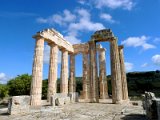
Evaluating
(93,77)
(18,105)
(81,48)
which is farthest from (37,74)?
(81,48)

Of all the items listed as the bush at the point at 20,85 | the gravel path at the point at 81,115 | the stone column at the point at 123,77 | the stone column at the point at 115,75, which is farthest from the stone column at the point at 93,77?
the bush at the point at 20,85

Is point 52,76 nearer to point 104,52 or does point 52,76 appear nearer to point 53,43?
point 53,43

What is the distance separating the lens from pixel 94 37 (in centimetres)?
2680

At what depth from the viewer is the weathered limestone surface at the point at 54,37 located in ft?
83.1

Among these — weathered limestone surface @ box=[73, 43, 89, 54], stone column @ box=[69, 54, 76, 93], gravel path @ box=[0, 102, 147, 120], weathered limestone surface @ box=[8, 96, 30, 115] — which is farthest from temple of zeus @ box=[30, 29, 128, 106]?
gravel path @ box=[0, 102, 147, 120]

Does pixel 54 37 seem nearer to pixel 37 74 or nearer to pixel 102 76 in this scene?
pixel 37 74

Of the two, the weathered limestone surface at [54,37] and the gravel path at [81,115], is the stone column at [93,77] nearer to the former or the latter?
the weathered limestone surface at [54,37]

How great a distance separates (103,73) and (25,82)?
878 inches

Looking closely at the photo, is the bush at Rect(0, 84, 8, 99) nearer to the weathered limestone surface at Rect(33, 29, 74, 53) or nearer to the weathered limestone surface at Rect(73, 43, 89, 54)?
the weathered limestone surface at Rect(73, 43, 89, 54)

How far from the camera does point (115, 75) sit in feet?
81.1

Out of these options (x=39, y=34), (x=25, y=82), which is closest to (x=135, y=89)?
(x=25, y=82)

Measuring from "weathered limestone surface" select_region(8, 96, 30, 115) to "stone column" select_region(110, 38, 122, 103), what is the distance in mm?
12782

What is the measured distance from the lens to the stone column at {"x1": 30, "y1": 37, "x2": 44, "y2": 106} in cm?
2326

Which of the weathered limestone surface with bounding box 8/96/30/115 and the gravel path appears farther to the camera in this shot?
the weathered limestone surface with bounding box 8/96/30/115
